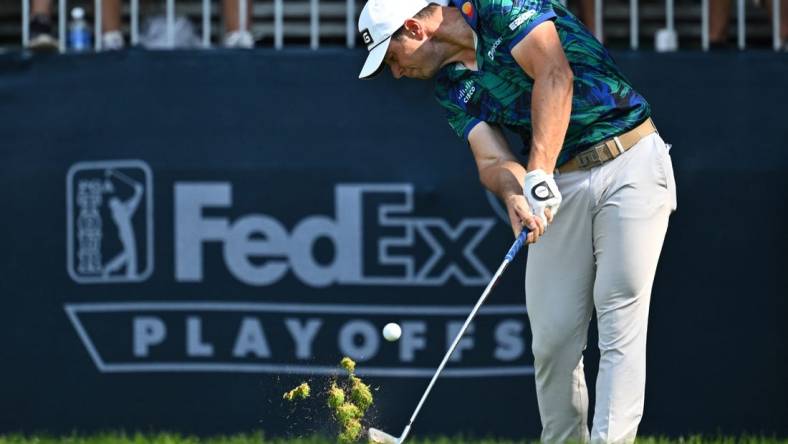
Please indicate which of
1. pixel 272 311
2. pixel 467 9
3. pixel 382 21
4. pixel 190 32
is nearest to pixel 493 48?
pixel 467 9

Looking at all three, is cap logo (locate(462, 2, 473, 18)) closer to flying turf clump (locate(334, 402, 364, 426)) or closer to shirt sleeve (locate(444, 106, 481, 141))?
shirt sleeve (locate(444, 106, 481, 141))

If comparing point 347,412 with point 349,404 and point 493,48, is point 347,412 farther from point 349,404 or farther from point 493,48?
point 493,48

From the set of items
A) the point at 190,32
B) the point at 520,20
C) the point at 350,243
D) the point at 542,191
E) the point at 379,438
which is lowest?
the point at 379,438

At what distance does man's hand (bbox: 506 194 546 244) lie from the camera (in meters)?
6.00

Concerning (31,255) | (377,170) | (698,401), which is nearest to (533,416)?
(698,401)

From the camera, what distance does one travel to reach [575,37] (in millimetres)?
6180

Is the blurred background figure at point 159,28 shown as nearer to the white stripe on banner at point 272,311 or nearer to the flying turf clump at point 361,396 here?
the white stripe on banner at point 272,311

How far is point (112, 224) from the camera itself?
8641 millimetres

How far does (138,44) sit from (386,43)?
299cm

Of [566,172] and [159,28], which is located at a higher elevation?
[159,28]

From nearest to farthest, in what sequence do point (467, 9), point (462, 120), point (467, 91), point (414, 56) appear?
point (467, 9) → point (414, 56) → point (467, 91) → point (462, 120)

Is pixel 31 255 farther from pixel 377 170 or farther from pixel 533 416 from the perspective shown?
pixel 533 416

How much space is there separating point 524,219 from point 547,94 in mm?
461

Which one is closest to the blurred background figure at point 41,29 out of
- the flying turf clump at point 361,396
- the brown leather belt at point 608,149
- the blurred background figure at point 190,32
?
the blurred background figure at point 190,32
